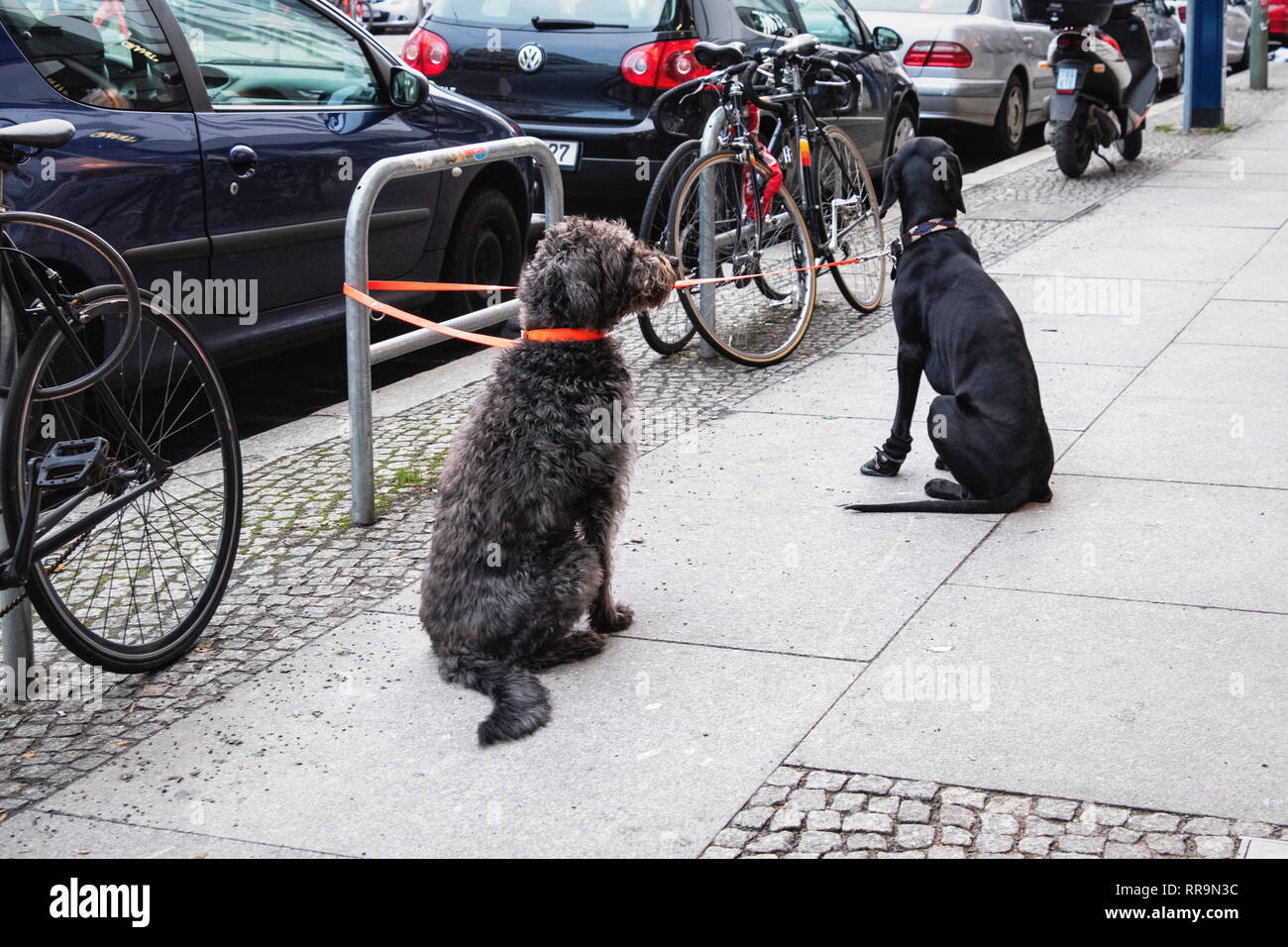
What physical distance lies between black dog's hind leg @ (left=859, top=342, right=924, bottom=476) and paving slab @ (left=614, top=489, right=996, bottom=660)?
13 centimetres

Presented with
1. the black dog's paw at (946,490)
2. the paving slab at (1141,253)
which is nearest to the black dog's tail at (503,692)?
the black dog's paw at (946,490)

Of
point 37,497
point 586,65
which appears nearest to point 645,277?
point 37,497

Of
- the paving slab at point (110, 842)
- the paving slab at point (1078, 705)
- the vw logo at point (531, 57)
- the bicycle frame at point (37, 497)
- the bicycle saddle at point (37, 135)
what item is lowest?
the paving slab at point (110, 842)

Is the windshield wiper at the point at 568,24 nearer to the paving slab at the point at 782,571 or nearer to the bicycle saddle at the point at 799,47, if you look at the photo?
the bicycle saddle at the point at 799,47

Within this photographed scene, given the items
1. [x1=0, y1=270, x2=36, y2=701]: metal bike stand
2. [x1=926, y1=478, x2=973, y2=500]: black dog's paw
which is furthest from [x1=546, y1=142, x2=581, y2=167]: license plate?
[x1=0, y1=270, x2=36, y2=701]: metal bike stand

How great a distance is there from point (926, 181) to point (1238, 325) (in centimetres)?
298

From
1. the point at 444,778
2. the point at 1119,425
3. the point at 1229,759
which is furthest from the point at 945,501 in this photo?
the point at 444,778

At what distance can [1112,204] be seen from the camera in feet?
37.9

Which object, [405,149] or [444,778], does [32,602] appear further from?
[405,149]

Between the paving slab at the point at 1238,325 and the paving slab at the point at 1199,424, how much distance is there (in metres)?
0.17

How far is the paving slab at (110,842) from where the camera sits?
333 cm

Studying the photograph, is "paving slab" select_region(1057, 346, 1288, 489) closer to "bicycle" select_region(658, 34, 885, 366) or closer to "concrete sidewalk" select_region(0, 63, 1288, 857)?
"concrete sidewalk" select_region(0, 63, 1288, 857)

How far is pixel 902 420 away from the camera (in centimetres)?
572

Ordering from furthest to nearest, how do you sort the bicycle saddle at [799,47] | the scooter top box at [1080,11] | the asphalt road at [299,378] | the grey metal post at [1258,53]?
the grey metal post at [1258,53]
the scooter top box at [1080,11]
the bicycle saddle at [799,47]
the asphalt road at [299,378]
